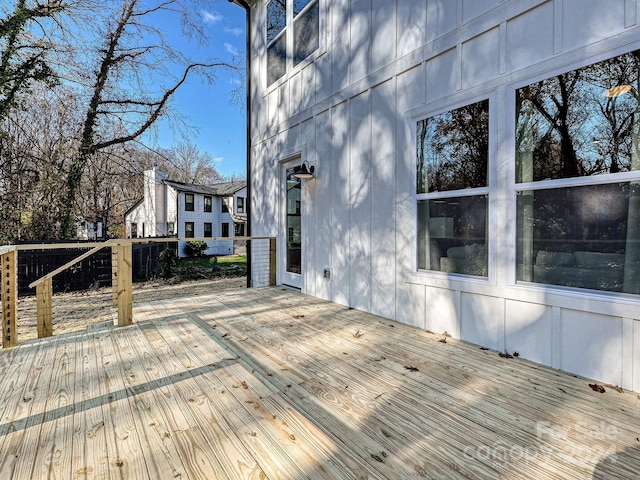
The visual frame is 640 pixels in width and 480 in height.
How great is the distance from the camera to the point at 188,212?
20328 millimetres

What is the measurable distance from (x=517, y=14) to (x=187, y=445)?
12.5ft

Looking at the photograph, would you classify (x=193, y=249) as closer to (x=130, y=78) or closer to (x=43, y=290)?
(x=130, y=78)

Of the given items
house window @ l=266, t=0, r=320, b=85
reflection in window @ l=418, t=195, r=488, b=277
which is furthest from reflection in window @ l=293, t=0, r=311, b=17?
reflection in window @ l=418, t=195, r=488, b=277

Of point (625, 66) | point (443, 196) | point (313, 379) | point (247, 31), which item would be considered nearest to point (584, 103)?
point (625, 66)

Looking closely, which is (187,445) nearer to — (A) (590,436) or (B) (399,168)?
(A) (590,436)

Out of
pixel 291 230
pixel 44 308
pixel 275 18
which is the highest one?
pixel 275 18

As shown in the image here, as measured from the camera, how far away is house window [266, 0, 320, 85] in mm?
4930

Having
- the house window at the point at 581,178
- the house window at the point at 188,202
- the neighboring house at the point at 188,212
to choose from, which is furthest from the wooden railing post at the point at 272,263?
the house window at the point at 188,202

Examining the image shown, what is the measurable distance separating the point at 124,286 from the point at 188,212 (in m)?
18.0

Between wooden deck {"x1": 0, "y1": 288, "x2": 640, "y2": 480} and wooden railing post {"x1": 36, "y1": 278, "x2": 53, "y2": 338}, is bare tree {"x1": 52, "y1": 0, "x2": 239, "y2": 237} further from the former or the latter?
wooden deck {"x1": 0, "y1": 288, "x2": 640, "y2": 480}

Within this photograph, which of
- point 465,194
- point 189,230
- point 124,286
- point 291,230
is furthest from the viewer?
point 189,230

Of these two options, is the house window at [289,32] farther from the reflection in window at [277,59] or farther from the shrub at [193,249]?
the shrub at [193,249]

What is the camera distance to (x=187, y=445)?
1562 millimetres

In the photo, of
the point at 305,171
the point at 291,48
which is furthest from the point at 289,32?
the point at 305,171
